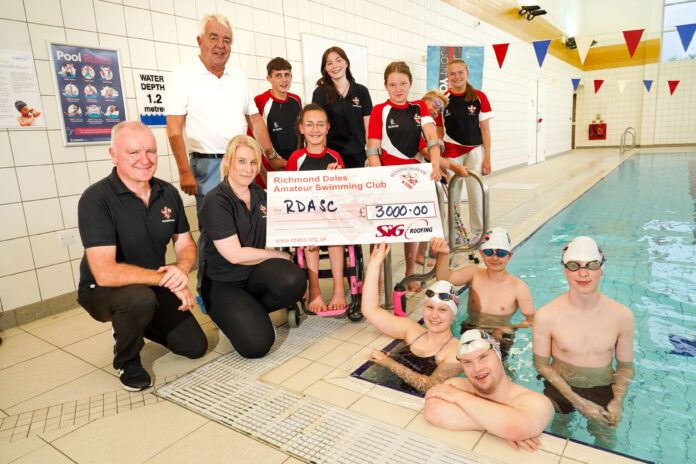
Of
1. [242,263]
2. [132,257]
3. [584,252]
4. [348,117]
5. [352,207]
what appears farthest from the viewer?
[348,117]

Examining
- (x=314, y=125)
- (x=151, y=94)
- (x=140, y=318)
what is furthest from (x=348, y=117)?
(x=140, y=318)

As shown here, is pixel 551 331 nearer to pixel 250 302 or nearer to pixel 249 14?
pixel 250 302

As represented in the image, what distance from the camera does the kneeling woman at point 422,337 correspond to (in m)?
2.29

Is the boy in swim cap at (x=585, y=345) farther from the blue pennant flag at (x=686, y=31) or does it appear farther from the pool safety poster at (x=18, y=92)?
the blue pennant flag at (x=686, y=31)

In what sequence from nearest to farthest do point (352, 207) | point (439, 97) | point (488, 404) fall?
point (488, 404) < point (352, 207) < point (439, 97)

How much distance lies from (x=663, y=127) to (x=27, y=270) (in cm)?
2077

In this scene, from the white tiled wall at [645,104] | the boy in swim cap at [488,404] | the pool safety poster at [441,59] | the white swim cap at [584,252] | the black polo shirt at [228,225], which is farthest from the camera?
the white tiled wall at [645,104]

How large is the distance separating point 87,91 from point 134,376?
2.47 m

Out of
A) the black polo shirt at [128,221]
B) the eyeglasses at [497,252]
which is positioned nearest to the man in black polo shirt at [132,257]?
the black polo shirt at [128,221]

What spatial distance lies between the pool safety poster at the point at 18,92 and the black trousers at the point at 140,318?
1708 mm

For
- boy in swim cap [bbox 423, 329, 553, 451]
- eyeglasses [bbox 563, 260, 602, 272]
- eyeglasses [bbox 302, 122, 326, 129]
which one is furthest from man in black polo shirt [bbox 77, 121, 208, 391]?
eyeglasses [bbox 563, 260, 602, 272]

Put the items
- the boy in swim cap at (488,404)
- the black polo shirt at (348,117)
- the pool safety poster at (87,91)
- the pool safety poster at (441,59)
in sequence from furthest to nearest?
the pool safety poster at (441,59) → the black polo shirt at (348,117) → the pool safety poster at (87,91) → the boy in swim cap at (488,404)

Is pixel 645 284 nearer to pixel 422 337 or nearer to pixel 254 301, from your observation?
pixel 422 337

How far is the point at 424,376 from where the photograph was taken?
7.48 feet
